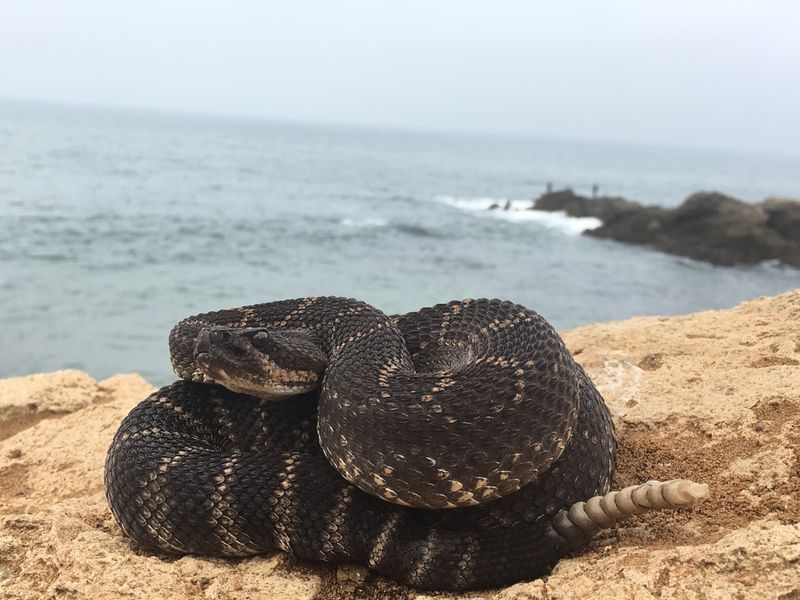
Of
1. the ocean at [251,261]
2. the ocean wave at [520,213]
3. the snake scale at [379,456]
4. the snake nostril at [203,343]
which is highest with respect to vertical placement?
the snake nostril at [203,343]

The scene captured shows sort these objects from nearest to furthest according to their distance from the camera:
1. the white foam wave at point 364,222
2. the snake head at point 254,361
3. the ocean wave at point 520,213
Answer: the snake head at point 254,361 → the white foam wave at point 364,222 → the ocean wave at point 520,213

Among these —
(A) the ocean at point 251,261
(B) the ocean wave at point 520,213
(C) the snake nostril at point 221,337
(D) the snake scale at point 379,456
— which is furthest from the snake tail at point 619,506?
(B) the ocean wave at point 520,213

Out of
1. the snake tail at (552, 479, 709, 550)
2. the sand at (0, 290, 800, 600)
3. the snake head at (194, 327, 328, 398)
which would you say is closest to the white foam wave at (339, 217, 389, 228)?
the sand at (0, 290, 800, 600)

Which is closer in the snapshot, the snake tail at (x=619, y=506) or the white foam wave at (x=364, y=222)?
the snake tail at (x=619, y=506)

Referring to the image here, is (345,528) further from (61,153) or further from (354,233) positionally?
(61,153)

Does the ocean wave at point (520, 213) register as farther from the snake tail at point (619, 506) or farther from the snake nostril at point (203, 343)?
the snake tail at point (619, 506)

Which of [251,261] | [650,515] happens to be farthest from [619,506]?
[251,261]
